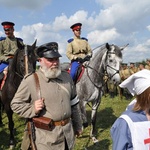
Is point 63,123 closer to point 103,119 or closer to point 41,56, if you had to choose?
point 41,56

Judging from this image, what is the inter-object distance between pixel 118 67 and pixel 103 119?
11.3 feet

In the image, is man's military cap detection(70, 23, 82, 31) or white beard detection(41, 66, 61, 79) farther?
man's military cap detection(70, 23, 82, 31)

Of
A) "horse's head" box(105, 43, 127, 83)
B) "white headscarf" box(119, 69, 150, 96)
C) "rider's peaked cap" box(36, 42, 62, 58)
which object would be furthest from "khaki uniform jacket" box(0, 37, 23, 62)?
"white headscarf" box(119, 69, 150, 96)

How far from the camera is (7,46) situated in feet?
26.2

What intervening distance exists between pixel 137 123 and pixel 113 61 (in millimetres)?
5205

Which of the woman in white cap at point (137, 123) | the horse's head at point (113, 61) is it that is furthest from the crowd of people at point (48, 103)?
the horse's head at point (113, 61)

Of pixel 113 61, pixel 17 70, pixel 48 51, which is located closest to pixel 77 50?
pixel 113 61

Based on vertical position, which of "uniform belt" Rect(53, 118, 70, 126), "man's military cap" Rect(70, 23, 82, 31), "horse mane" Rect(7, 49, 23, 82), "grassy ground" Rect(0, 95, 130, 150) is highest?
"man's military cap" Rect(70, 23, 82, 31)

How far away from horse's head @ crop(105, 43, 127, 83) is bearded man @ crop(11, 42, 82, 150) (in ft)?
13.1

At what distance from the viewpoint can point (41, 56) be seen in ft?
11.8

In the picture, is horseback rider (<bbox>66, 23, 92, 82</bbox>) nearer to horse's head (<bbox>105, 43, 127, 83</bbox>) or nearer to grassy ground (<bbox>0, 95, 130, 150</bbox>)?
horse's head (<bbox>105, 43, 127, 83</bbox>)

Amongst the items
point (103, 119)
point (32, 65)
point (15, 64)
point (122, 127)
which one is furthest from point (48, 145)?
point (103, 119)

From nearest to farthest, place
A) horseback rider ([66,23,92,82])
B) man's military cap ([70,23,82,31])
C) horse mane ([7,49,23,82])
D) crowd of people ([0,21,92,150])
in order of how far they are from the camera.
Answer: crowd of people ([0,21,92,150])
horse mane ([7,49,23,82])
horseback rider ([66,23,92,82])
man's military cap ([70,23,82,31])

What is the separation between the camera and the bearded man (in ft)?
11.4
